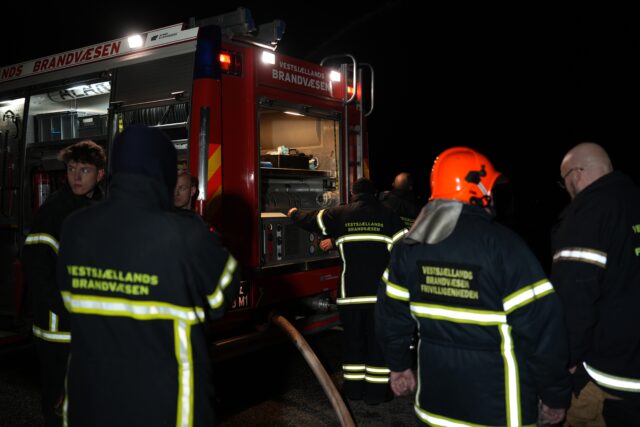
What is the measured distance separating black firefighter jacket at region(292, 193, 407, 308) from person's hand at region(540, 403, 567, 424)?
95.4 inches

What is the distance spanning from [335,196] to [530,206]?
16.3 m

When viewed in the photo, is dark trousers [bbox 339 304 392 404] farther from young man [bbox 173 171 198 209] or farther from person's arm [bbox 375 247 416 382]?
person's arm [bbox 375 247 416 382]

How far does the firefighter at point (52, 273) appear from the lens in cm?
309

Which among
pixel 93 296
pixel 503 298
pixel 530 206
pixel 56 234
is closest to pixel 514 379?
pixel 503 298

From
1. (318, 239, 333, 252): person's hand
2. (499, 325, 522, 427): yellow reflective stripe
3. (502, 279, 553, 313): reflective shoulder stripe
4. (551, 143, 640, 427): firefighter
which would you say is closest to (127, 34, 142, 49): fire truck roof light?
(318, 239, 333, 252): person's hand

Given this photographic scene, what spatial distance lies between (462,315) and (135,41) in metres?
3.81

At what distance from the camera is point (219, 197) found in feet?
14.1

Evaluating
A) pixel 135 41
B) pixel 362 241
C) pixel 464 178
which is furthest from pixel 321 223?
pixel 464 178

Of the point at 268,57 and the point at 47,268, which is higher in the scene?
the point at 268,57

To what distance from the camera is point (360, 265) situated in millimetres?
4824

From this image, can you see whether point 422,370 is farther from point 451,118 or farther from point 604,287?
point 451,118

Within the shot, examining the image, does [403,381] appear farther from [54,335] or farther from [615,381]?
[54,335]

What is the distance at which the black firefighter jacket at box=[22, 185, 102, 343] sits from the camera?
307cm

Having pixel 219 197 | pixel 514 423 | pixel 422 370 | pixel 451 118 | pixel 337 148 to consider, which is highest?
pixel 451 118
